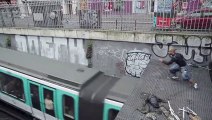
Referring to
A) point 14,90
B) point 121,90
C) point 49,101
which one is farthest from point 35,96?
point 121,90

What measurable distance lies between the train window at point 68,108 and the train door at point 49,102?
0.37 metres

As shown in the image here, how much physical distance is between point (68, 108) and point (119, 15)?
4.70 meters

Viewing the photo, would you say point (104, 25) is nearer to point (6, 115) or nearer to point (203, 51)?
point (203, 51)

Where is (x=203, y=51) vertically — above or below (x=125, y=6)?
below

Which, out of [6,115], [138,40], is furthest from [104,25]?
[6,115]

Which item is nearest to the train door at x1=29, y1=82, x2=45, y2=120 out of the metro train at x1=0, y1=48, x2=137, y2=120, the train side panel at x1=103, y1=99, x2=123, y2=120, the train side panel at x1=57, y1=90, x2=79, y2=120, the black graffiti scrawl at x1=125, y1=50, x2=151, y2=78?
the metro train at x1=0, y1=48, x2=137, y2=120

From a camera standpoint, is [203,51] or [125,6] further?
[125,6]

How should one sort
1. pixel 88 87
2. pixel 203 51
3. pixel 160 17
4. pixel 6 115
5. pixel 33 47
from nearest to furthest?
1. pixel 88 87
2. pixel 203 51
3. pixel 160 17
4. pixel 6 115
5. pixel 33 47

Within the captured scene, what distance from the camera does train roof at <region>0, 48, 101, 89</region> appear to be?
6755 millimetres

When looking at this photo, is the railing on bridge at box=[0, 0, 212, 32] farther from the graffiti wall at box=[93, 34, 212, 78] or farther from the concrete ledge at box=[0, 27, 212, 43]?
the graffiti wall at box=[93, 34, 212, 78]

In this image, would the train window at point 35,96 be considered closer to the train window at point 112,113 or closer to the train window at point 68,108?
the train window at point 68,108

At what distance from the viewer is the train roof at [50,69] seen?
22.2 ft

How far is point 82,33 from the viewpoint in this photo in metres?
9.84

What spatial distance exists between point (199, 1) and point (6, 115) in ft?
29.5
